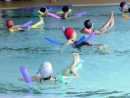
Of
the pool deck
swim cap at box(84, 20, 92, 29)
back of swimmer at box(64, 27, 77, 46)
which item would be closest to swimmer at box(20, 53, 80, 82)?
back of swimmer at box(64, 27, 77, 46)

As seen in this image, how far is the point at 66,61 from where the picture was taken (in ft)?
23.1

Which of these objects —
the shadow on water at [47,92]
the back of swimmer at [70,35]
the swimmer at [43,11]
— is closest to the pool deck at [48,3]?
the swimmer at [43,11]

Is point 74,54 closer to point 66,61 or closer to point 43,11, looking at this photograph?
point 66,61

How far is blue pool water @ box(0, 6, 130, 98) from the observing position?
5277 millimetres

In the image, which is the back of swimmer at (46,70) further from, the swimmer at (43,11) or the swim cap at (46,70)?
the swimmer at (43,11)

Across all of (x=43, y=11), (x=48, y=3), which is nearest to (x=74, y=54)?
(x=43, y=11)

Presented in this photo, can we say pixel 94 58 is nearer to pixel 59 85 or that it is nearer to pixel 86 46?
pixel 86 46

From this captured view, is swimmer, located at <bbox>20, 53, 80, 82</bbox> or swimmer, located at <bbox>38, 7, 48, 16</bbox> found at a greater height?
swimmer, located at <bbox>38, 7, 48, 16</bbox>

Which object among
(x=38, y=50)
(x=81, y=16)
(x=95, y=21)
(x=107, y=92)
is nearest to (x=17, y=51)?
(x=38, y=50)

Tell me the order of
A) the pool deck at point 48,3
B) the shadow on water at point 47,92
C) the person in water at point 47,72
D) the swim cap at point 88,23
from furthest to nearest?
the pool deck at point 48,3 < the swim cap at point 88,23 < the person in water at point 47,72 < the shadow on water at point 47,92

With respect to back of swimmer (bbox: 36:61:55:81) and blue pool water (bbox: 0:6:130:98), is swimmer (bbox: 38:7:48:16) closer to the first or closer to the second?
blue pool water (bbox: 0:6:130:98)

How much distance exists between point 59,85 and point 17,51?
269 centimetres

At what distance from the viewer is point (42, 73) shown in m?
5.25

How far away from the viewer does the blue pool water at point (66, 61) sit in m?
5.28
